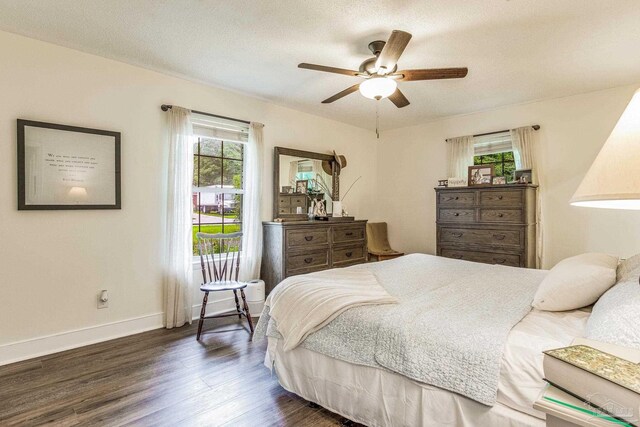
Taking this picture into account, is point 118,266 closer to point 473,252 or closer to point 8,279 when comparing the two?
point 8,279

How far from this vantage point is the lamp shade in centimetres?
68

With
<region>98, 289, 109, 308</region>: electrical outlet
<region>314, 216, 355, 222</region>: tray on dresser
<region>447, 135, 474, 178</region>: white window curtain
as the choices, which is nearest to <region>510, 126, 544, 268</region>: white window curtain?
<region>447, 135, 474, 178</region>: white window curtain

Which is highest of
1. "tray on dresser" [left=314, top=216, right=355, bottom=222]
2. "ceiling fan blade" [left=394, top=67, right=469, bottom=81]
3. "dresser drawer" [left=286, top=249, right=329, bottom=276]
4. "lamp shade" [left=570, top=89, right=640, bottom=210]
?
"ceiling fan blade" [left=394, top=67, right=469, bottom=81]

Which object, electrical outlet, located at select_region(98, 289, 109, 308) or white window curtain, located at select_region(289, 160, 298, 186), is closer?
electrical outlet, located at select_region(98, 289, 109, 308)

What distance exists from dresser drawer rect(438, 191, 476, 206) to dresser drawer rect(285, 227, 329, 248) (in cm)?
154

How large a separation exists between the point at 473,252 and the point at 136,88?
399cm

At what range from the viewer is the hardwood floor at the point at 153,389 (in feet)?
5.95

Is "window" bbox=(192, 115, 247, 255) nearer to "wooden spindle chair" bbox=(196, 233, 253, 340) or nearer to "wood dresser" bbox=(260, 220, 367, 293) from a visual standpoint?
"wooden spindle chair" bbox=(196, 233, 253, 340)

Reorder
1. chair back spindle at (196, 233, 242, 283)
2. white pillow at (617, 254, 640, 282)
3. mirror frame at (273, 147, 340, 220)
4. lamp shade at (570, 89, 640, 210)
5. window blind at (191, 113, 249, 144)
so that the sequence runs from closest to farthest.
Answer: lamp shade at (570, 89, 640, 210) < white pillow at (617, 254, 640, 282) < chair back spindle at (196, 233, 242, 283) < window blind at (191, 113, 249, 144) < mirror frame at (273, 147, 340, 220)

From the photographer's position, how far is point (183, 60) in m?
2.91

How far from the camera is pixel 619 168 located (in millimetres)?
708

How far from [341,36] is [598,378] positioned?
2.44m

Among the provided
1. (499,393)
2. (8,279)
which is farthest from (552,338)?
(8,279)

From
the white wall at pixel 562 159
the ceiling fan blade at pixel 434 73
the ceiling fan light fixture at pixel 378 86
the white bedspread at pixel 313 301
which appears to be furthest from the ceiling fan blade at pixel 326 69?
the white wall at pixel 562 159
